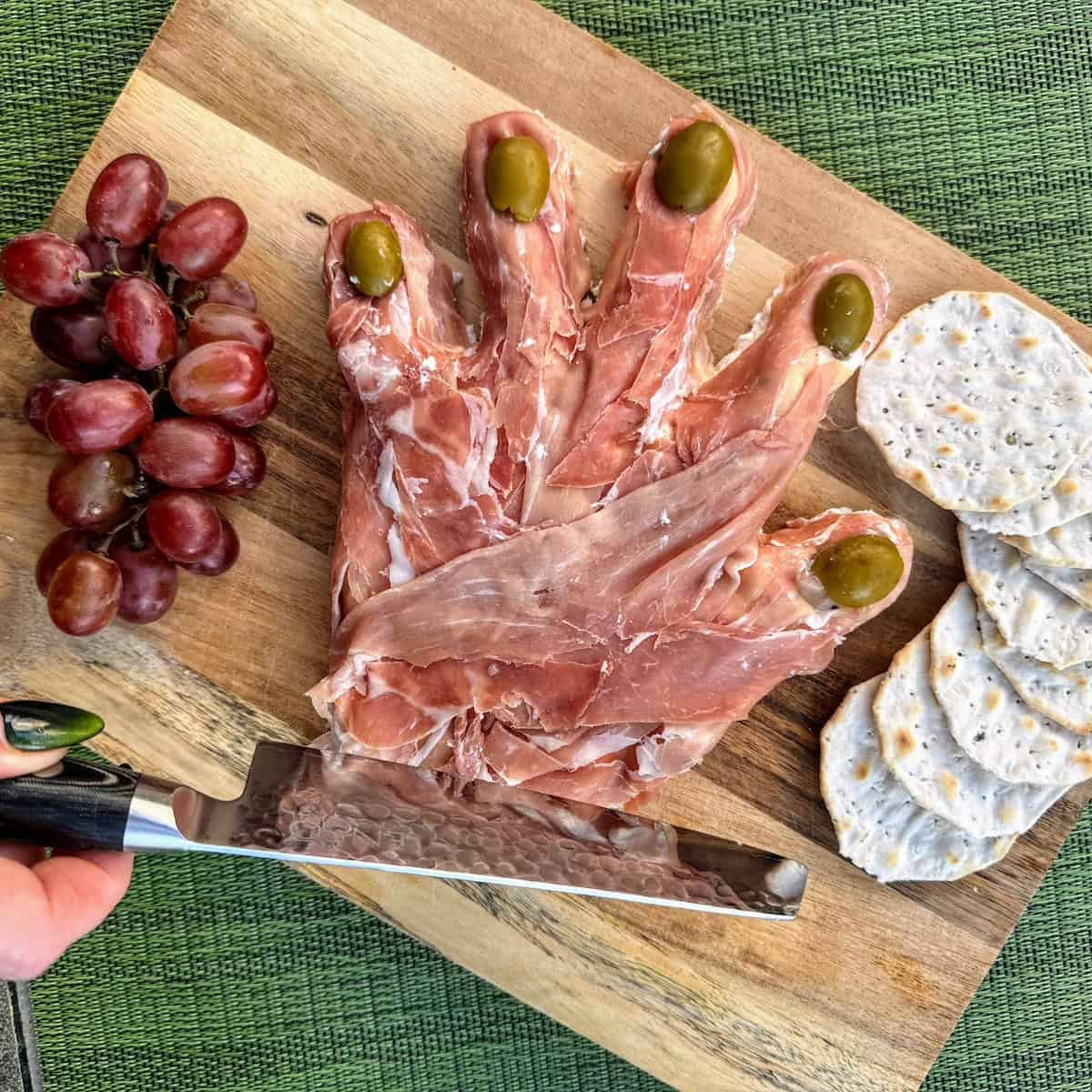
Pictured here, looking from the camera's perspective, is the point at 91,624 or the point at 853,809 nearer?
the point at 91,624

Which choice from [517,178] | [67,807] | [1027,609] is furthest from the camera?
[1027,609]

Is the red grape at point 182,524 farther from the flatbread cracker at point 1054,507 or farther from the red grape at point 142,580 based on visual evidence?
the flatbread cracker at point 1054,507

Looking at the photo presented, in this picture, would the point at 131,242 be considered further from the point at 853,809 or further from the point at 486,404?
the point at 853,809

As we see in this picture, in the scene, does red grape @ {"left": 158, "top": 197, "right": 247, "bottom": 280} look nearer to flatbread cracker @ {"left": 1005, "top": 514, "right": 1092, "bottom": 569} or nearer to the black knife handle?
the black knife handle

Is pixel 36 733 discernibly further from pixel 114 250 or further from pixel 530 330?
pixel 530 330


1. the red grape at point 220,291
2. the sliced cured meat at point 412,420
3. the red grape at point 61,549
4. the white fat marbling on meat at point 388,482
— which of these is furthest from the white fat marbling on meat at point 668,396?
the red grape at point 61,549

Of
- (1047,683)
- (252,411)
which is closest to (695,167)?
(252,411)

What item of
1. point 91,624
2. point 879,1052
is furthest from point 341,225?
point 879,1052

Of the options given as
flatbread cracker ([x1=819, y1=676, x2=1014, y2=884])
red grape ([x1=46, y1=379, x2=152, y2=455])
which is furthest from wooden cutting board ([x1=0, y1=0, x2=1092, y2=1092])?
red grape ([x1=46, y1=379, x2=152, y2=455])
